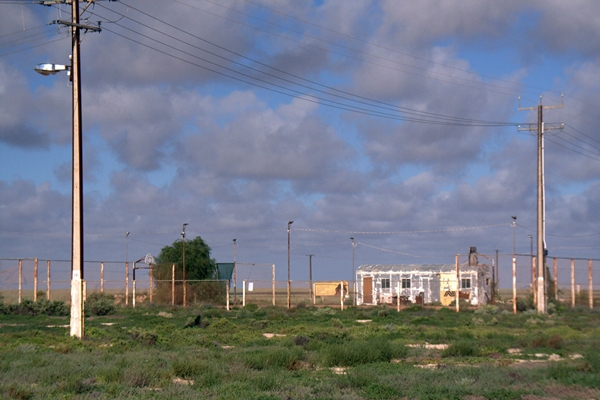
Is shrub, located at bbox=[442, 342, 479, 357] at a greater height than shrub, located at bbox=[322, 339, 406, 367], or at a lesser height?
lesser

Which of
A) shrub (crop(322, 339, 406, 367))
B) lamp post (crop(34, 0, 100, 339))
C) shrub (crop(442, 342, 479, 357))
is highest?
lamp post (crop(34, 0, 100, 339))

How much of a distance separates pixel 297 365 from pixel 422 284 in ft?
132

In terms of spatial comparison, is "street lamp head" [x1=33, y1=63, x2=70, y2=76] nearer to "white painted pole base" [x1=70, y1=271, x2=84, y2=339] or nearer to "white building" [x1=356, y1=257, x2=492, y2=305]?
"white painted pole base" [x1=70, y1=271, x2=84, y2=339]

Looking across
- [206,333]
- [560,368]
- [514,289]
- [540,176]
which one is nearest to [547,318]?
[514,289]

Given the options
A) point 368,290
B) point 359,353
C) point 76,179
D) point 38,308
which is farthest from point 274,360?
point 368,290

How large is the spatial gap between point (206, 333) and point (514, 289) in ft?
63.0

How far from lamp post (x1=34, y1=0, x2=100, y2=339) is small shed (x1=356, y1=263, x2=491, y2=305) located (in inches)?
1329

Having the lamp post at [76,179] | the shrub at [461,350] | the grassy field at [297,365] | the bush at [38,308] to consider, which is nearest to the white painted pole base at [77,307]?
the lamp post at [76,179]

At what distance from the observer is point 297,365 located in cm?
1666

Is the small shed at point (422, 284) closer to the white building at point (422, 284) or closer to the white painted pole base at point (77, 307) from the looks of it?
the white building at point (422, 284)

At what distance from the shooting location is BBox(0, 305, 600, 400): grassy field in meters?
12.4

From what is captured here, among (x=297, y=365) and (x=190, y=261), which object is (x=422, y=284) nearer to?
(x=190, y=261)

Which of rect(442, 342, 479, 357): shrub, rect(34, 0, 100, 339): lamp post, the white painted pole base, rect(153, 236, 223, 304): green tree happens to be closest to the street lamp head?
rect(34, 0, 100, 339): lamp post

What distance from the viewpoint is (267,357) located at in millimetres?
16453
